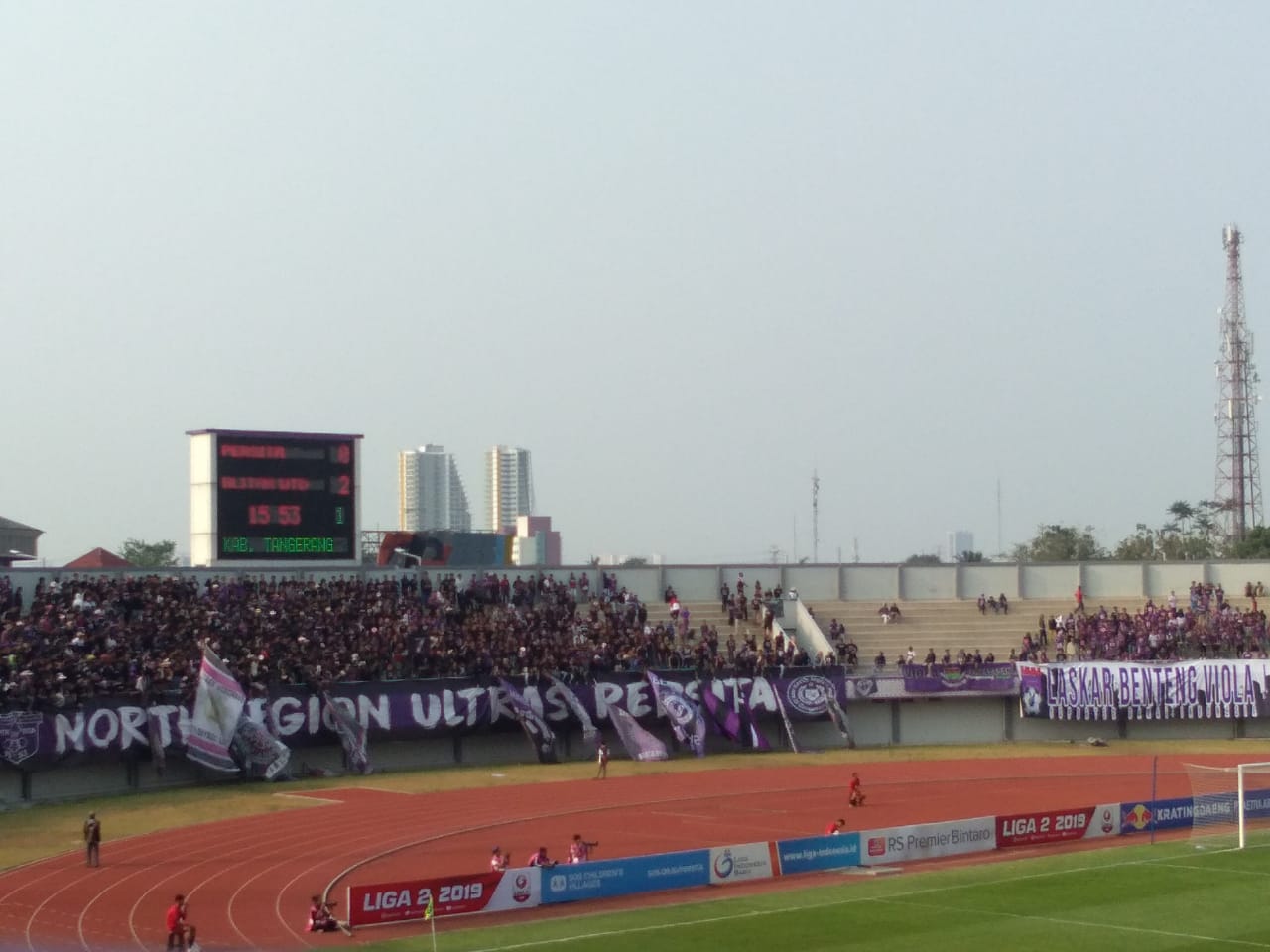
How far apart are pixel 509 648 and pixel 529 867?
28.7 m

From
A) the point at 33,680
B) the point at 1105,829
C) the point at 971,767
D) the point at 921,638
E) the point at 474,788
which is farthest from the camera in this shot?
the point at 921,638

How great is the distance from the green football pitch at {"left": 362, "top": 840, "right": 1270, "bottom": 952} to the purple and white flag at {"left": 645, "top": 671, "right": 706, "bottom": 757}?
2489 cm

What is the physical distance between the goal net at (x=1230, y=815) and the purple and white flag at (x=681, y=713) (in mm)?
21398

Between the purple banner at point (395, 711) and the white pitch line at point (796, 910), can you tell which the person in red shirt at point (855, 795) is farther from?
the purple banner at point (395, 711)

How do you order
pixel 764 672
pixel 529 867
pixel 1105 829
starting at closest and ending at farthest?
pixel 529 867 < pixel 1105 829 < pixel 764 672

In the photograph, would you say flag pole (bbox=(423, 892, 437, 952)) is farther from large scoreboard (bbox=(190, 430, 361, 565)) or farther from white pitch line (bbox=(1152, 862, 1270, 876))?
large scoreboard (bbox=(190, 430, 361, 565))

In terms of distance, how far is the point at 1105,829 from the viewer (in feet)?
136

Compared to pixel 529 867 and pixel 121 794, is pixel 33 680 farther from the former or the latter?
pixel 529 867

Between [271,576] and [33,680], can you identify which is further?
[271,576]

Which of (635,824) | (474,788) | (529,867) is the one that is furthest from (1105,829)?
(474,788)

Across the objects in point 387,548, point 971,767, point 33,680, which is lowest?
point 971,767

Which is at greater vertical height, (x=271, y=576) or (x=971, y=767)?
(x=271, y=576)

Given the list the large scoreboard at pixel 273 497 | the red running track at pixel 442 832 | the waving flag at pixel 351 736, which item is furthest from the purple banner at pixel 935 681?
the large scoreboard at pixel 273 497

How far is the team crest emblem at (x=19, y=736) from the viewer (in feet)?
153
